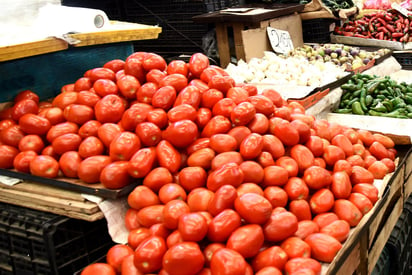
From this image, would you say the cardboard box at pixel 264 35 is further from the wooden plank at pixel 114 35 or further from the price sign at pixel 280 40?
the wooden plank at pixel 114 35

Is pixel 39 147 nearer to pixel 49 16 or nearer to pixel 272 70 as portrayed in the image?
pixel 49 16

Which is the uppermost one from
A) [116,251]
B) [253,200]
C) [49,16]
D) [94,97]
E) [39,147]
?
[49,16]

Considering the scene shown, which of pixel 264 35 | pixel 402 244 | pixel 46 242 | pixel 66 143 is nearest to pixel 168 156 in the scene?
pixel 66 143

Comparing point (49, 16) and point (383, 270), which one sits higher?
point (49, 16)

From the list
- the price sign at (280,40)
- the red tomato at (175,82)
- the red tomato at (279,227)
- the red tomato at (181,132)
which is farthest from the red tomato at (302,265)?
the price sign at (280,40)

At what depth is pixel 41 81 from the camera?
298cm

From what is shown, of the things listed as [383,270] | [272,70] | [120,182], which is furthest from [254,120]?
[272,70]

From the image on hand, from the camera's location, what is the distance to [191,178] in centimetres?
201

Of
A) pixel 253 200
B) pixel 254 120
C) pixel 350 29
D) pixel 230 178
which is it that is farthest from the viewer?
pixel 350 29

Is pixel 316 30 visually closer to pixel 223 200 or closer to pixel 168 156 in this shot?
pixel 168 156

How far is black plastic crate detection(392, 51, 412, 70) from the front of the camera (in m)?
6.37

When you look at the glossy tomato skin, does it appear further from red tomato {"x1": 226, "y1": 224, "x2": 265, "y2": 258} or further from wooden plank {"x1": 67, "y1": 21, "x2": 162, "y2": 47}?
wooden plank {"x1": 67, "y1": 21, "x2": 162, "y2": 47}

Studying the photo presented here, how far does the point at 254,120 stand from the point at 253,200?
0.62 metres

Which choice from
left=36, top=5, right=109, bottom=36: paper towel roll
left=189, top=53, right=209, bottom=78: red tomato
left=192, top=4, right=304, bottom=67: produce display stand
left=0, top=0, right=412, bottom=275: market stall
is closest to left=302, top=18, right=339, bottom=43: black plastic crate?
left=192, top=4, right=304, bottom=67: produce display stand
